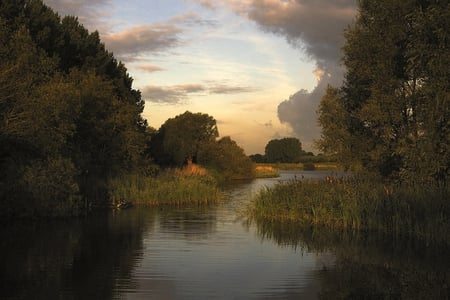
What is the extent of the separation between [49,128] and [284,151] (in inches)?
5982

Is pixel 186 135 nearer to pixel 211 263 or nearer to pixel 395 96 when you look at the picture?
pixel 395 96

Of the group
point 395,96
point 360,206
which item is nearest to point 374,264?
point 360,206

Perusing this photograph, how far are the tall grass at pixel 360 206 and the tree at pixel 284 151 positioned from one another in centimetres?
14684

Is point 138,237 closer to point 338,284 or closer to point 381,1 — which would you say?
point 338,284

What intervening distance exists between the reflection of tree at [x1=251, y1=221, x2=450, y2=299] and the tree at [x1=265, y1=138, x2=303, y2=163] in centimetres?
15179

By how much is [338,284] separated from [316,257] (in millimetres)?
3642

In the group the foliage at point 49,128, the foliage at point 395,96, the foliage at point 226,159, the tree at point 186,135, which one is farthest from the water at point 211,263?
the foliage at point 226,159

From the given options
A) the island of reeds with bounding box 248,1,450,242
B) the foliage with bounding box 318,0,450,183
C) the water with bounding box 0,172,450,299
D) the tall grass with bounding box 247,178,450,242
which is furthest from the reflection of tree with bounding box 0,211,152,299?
the foliage with bounding box 318,0,450,183

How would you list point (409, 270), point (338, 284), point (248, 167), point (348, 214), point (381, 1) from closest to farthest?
point (338, 284), point (409, 270), point (348, 214), point (381, 1), point (248, 167)

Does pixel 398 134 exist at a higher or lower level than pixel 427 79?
lower

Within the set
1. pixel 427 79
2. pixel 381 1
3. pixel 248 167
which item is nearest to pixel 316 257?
pixel 427 79

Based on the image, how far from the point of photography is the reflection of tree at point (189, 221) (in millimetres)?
22219

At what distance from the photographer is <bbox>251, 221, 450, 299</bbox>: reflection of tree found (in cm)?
1254

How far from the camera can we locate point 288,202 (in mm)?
25219
